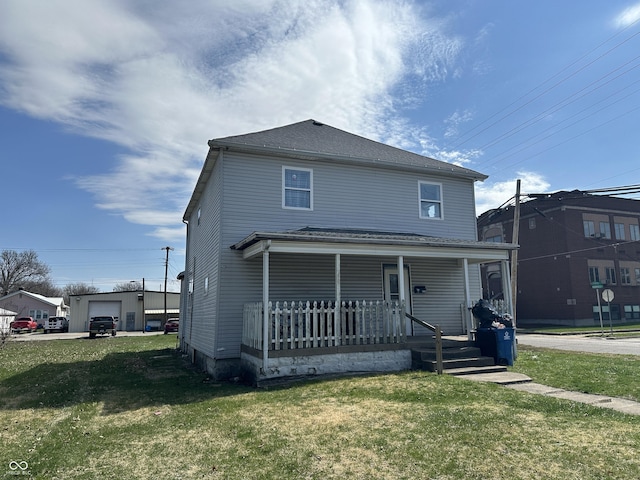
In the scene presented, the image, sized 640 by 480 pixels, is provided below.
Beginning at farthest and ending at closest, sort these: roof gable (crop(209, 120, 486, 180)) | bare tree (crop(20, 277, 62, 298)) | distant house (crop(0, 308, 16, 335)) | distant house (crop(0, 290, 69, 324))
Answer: bare tree (crop(20, 277, 62, 298)) < distant house (crop(0, 290, 69, 324)) < distant house (crop(0, 308, 16, 335)) < roof gable (crop(209, 120, 486, 180))

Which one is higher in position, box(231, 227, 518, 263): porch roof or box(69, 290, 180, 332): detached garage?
box(231, 227, 518, 263): porch roof

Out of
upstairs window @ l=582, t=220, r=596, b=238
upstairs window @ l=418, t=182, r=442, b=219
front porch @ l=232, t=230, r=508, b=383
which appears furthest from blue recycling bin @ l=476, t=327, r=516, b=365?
upstairs window @ l=582, t=220, r=596, b=238

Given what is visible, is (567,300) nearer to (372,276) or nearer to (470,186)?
(470,186)

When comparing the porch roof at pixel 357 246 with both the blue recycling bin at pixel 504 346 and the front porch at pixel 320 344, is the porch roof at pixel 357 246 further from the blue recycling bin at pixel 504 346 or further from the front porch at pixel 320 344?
the blue recycling bin at pixel 504 346

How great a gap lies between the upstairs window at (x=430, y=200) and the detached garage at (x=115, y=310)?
37831mm

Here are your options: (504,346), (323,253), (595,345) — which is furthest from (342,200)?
(595,345)

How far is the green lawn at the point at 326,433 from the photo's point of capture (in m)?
4.55

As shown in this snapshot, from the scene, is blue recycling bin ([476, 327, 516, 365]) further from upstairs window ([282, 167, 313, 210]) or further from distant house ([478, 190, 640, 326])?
distant house ([478, 190, 640, 326])

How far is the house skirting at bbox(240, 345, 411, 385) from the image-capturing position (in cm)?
955

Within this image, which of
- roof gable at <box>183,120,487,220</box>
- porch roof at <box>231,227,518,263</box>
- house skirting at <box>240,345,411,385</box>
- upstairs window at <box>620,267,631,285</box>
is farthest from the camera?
upstairs window at <box>620,267,631,285</box>

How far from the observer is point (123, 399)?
28.6ft

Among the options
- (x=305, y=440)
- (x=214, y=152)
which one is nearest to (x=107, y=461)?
(x=305, y=440)

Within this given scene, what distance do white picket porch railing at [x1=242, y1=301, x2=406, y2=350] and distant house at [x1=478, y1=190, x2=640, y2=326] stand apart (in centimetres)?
2601

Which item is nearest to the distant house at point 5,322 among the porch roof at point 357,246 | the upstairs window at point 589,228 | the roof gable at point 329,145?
the roof gable at point 329,145
